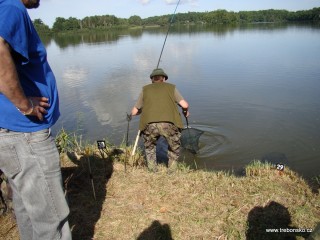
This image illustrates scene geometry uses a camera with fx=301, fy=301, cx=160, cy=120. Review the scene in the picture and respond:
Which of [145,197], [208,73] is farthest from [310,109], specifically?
[145,197]

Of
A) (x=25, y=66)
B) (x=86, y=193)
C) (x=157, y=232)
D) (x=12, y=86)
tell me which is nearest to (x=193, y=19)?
(x=86, y=193)

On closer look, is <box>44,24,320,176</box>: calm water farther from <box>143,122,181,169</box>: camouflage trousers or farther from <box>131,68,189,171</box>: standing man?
<box>131,68,189,171</box>: standing man

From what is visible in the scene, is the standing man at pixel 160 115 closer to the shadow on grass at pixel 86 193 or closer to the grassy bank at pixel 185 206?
the grassy bank at pixel 185 206

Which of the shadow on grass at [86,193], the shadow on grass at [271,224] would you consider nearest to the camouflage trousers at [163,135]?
the shadow on grass at [86,193]

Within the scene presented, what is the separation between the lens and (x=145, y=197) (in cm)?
398

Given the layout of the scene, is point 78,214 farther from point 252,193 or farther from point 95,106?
point 95,106

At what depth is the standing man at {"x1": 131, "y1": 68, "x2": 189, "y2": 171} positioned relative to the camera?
200 inches

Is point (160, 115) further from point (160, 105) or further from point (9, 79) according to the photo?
point (9, 79)

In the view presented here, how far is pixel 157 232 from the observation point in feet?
10.8

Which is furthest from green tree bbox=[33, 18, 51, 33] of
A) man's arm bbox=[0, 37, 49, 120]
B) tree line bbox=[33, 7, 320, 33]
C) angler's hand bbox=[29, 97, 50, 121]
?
man's arm bbox=[0, 37, 49, 120]

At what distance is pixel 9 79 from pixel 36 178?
76 cm

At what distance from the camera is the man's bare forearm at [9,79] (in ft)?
5.74

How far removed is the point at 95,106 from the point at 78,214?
7.99 m

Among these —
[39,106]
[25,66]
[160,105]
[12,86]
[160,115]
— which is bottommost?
[160,115]
